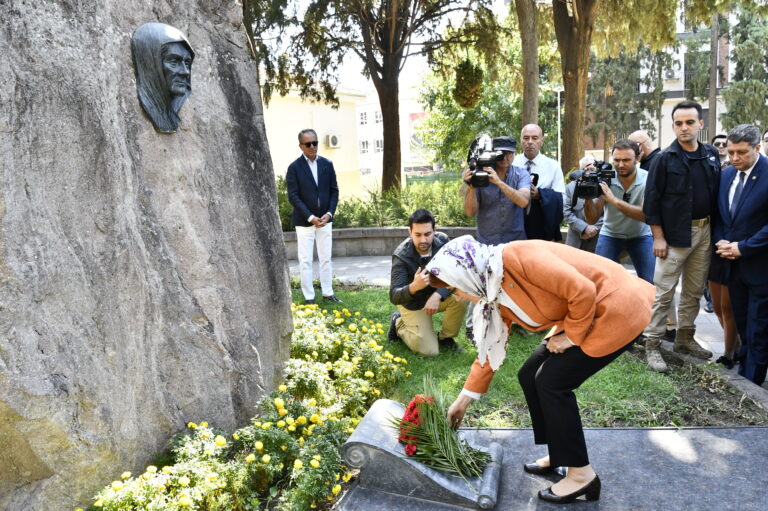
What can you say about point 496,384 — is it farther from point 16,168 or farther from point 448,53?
point 448,53

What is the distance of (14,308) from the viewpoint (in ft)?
9.58

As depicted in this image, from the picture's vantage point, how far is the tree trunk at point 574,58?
1181 cm

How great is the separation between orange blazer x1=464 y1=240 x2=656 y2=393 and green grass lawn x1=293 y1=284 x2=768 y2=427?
4.60ft

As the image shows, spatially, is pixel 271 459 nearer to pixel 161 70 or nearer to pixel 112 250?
pixel 112 250

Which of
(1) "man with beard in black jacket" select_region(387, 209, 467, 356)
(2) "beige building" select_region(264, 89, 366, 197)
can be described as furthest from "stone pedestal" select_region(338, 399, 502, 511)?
(2) "beige building" select_region(264, 89, 366, 197)

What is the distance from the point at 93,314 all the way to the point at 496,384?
3.25 meters

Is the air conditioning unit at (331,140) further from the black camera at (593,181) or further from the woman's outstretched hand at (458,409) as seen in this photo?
the woman's outstretched hand at (458,409)

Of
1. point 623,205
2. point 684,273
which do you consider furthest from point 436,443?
point 623,205

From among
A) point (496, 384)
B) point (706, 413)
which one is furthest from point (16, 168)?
point (706, 413)

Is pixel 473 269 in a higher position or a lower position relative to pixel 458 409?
higher

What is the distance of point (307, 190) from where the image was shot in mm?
7695

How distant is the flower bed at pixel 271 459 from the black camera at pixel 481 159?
212 cm

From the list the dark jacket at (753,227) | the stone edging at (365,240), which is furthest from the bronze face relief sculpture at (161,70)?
the stone edging at (365,240)

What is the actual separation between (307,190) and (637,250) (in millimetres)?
3729
